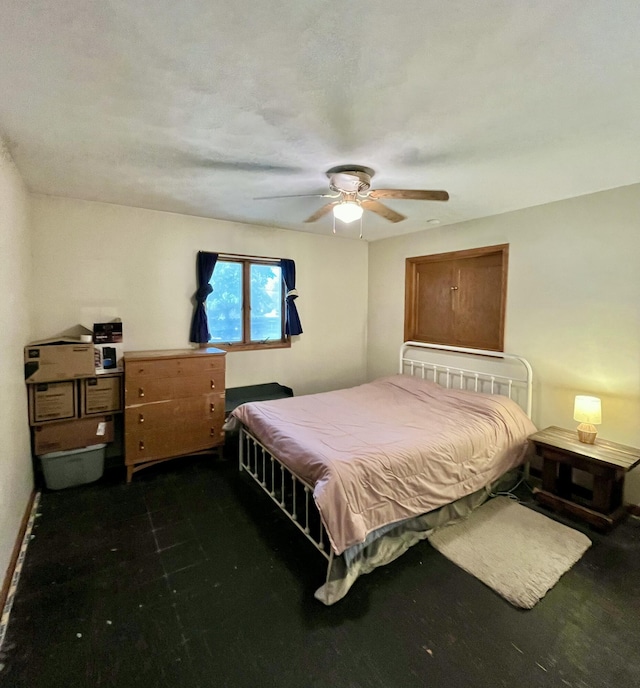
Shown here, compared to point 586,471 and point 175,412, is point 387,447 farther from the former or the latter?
point 175,412

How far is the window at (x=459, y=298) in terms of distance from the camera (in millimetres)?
3644

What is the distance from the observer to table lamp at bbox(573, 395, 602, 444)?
8.76 ft

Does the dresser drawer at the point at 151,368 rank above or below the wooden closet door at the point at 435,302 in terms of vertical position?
below

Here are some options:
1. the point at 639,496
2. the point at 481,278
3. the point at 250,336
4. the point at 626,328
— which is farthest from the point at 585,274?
the point at 250,336

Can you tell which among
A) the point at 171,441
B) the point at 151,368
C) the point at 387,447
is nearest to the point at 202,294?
the point at 151,368

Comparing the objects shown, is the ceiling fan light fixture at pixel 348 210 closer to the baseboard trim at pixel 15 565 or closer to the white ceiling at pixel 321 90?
the white ceiling at pixel 321 90

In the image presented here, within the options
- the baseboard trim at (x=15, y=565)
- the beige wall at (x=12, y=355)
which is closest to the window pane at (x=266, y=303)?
the beige wall at (x=12, y=355)

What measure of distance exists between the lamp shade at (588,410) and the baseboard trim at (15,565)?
145 inches

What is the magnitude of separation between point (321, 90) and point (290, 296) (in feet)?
9.41

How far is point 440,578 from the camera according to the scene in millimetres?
2080

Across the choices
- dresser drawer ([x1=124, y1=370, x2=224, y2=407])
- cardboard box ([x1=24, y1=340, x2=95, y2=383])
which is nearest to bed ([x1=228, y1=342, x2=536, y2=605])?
dresser drawer ([x1=124, y1=370, x2=224, y2=407])

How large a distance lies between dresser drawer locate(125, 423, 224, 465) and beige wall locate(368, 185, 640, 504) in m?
3.01

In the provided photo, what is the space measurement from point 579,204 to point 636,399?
160 centimetres

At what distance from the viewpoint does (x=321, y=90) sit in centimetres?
153
